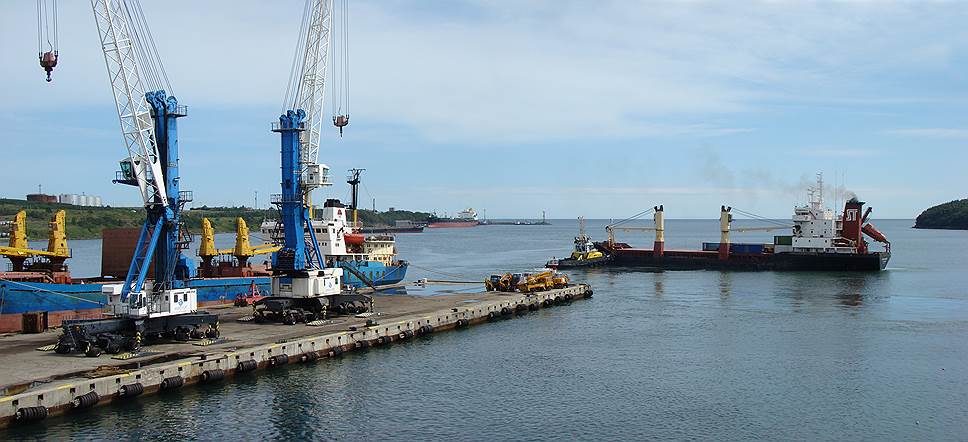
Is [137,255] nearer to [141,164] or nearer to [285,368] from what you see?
[141,164]

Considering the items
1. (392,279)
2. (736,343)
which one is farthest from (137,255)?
(392,279)

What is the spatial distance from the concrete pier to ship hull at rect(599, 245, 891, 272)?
6088 cm

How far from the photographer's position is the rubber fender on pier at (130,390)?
32.8 metres

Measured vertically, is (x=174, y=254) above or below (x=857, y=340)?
above

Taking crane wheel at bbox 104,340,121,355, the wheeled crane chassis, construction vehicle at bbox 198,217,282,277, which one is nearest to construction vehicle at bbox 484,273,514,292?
construction vehicle at bbox 198,217,282,277

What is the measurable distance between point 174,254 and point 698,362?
30.2 metres

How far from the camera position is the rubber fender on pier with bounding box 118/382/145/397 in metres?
32.8

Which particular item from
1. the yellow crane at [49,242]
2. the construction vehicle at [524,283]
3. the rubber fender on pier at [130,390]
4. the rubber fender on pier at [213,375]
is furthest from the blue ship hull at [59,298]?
the construction vehicle at [524,283]

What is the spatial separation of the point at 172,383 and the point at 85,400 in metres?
4.16

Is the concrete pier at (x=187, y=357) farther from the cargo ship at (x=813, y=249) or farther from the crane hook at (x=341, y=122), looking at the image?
the cargo ship at (x=813, y=249)

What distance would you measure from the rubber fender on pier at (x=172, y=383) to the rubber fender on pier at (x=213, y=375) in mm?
1251

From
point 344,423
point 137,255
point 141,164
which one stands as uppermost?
point 141,164

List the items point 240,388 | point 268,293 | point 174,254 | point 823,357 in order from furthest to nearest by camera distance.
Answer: point 268,293
point 823,357
point 174,254
point 240,388

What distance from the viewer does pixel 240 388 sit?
36781 millimetres
